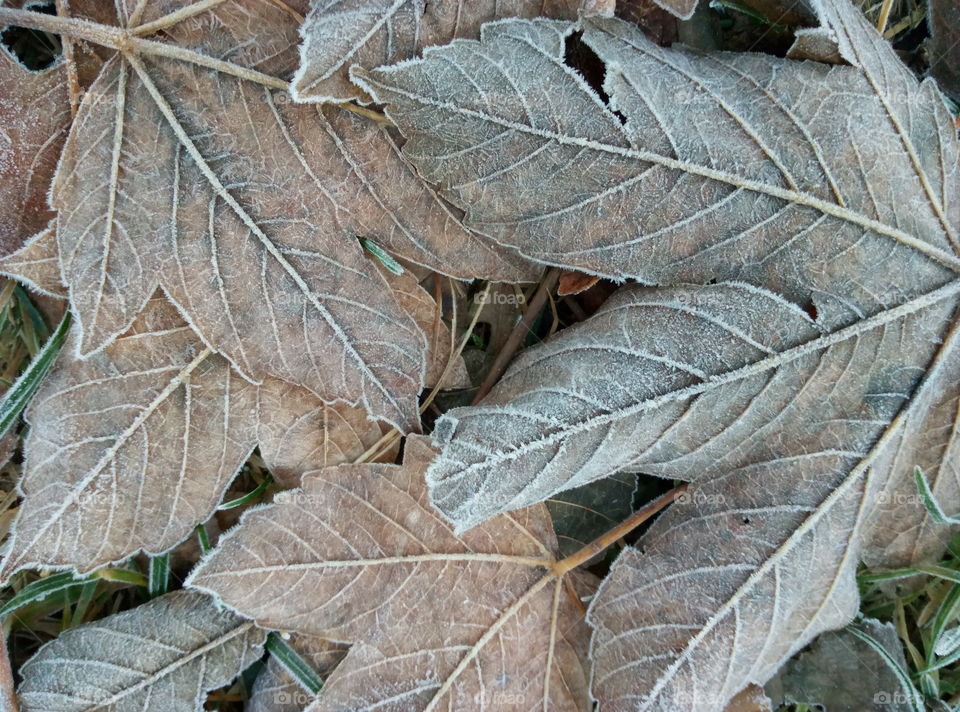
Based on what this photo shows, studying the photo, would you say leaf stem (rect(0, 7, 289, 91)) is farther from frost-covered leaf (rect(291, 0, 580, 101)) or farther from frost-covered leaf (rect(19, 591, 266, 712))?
frost-covered leaf (rect(19, 591, 266, 712))

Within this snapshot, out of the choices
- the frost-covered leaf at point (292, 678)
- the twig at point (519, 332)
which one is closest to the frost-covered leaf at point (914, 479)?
the twig at point (519, 332)

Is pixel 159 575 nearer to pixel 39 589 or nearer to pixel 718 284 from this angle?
pixel 39 589

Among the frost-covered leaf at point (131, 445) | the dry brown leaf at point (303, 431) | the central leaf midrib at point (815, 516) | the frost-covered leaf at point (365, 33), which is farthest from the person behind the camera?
the dry brown leaf at point (303, 431)

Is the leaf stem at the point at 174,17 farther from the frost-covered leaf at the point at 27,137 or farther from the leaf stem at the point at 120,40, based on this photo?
the frost-covered leaf at the point at 27,137

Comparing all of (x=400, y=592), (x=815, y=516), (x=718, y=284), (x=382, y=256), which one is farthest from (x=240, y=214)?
(x=815, y=516)

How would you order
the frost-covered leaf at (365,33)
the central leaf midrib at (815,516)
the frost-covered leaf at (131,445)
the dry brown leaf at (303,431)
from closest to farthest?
the frost-covered leaf at (365,33) < the central leaf midrib at (815,516) < the frost-covered leaf at (131,445) < the dry brown leaf at (303,431)

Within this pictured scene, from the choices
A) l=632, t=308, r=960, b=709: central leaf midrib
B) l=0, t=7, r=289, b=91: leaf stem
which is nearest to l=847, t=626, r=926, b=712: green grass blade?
l=632, t=308, r=960, b=709: central leaf midrib
